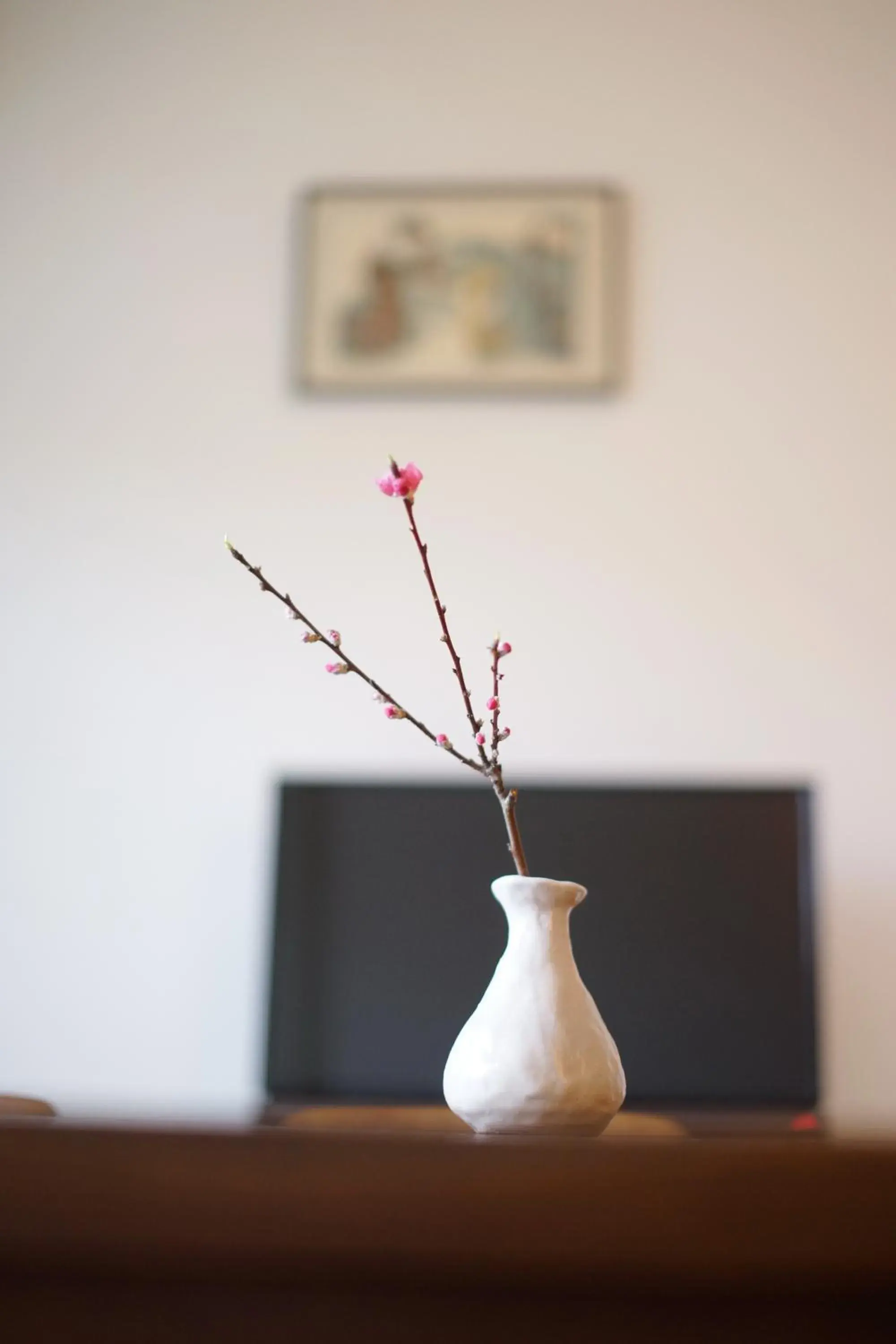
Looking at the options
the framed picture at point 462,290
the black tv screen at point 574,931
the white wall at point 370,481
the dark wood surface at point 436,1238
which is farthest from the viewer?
the framed picture at point 462,290

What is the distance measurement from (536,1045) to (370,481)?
202cm

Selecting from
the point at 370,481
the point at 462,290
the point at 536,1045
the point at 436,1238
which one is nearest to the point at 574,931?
the point at 370,481

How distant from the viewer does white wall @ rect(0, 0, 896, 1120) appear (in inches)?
101

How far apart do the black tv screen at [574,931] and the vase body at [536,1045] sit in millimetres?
1447

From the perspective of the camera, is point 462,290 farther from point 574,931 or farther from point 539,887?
point 539,887

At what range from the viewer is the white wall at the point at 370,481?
8.41 ft

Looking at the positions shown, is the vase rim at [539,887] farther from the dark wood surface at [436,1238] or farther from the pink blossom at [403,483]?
the dark wood surface at [436,1238]

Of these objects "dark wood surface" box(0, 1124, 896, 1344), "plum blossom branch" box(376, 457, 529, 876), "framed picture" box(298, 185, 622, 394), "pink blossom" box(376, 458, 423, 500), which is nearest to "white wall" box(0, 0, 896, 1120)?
"framed picture" box(298, 185, 622, 394)

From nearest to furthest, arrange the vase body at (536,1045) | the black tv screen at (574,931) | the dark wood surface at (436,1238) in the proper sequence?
the dark wood surface at (436,1238)
the vase body at (536,1045)
the black tv screen at (574,931)

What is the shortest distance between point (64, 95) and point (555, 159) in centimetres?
110

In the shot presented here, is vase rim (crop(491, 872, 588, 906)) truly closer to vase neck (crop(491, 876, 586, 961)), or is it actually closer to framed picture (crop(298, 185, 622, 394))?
vase neck (crop(491, 876, 586, 961))

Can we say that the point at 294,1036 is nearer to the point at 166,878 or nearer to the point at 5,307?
the point at 166,878

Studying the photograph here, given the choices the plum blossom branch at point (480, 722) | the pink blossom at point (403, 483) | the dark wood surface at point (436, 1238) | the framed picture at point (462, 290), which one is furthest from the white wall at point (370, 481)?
the dark wood surface at point (436, 1238)

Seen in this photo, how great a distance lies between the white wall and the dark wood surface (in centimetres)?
223
